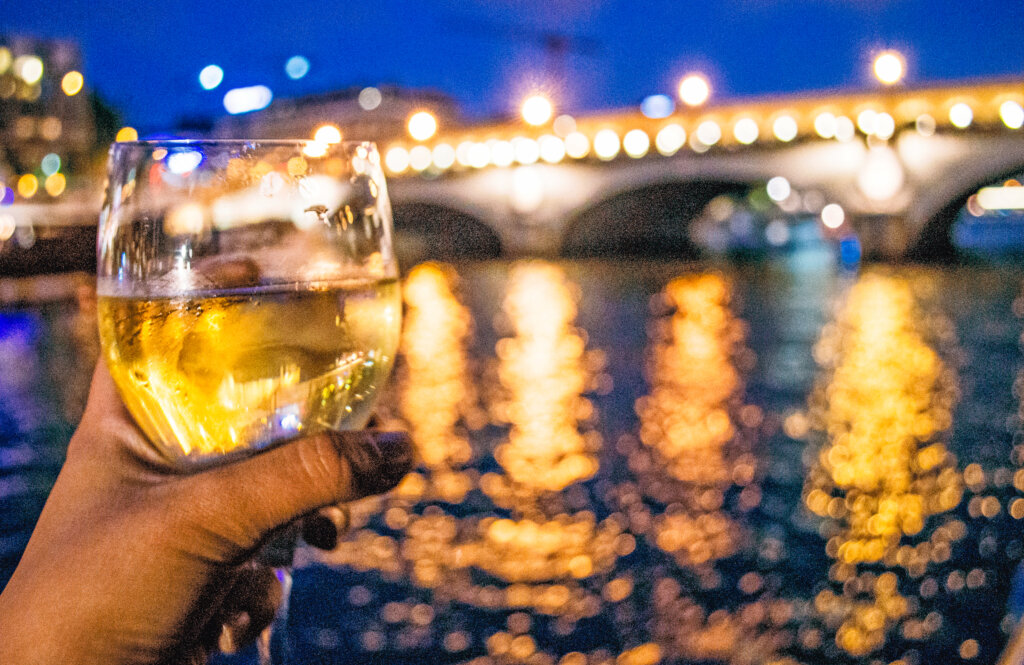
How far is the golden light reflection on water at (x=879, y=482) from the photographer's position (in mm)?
2705

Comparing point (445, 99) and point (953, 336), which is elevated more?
point (445, 99)

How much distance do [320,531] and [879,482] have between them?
3.56 metres

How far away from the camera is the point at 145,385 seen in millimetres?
805

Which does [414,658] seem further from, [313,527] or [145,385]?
[145,385]

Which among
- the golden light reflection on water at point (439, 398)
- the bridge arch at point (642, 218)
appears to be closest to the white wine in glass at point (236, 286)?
the golden light reflection on water at point (439, 398)

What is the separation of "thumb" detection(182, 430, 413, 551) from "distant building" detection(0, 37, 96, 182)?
56.2m

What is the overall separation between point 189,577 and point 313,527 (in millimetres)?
121

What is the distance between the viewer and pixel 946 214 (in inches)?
1117

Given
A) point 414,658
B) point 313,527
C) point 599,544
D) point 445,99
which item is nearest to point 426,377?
point 599,544

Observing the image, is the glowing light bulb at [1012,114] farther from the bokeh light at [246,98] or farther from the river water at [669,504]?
the bokeh light at [246,98]

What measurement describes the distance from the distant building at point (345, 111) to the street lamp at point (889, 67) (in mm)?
30442

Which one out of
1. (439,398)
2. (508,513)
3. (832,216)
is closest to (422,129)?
(832,216)

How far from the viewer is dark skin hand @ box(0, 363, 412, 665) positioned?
849 millimetres

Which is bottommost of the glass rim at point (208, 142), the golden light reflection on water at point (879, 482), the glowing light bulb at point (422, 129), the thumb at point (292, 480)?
the golden light reflection on water at point (879, 482)
